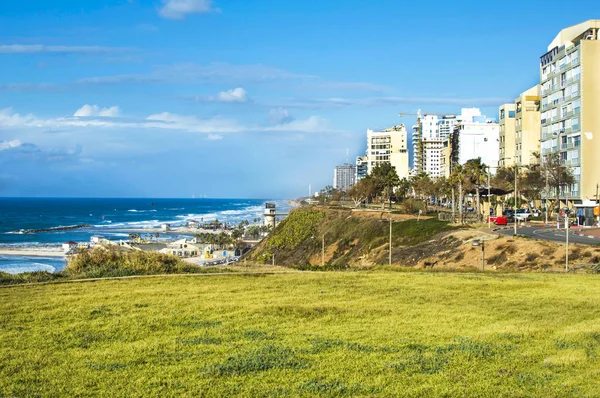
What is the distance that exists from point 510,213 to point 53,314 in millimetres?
74749

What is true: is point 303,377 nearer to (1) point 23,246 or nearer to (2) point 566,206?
(2) point 566,206

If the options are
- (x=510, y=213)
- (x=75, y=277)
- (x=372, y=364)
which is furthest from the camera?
(x=510, y=213)

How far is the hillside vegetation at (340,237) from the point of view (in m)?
65.9

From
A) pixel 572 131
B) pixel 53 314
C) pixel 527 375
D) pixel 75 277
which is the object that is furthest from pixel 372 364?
pixel 572 131

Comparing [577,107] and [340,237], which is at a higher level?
[577,107]

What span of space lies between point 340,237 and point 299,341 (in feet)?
242

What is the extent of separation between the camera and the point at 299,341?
13047mm

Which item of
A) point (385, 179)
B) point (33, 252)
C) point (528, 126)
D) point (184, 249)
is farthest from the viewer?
point (385, 179)

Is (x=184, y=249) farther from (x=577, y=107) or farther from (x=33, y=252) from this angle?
(x=577, y=107)

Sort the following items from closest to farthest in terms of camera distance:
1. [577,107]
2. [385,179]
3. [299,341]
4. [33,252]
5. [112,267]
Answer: [299,341] < [112,267] < [577,107] < [33,252] < [385,179]

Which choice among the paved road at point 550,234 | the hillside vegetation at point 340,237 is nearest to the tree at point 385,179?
the hillside vegetation at point 340,237

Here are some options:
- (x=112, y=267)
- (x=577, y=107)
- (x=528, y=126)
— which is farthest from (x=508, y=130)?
(x=112, y=267)

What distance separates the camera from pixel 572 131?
76.4 m

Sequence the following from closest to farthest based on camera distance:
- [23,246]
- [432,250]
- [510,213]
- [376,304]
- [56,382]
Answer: [56,382] < [376,304] < [432,250] < [510,213] < [23,246]
